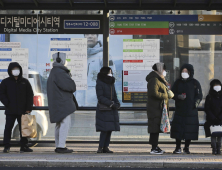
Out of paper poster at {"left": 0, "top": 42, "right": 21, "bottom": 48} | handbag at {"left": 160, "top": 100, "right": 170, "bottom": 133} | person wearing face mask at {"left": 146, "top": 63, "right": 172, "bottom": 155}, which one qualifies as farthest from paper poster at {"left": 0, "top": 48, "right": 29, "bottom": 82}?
handbag at {"left": 160, "top": 100, "right": 170, "bottom": 133}

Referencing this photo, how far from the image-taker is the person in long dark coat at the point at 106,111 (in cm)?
773

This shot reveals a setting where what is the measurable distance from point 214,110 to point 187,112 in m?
0.54

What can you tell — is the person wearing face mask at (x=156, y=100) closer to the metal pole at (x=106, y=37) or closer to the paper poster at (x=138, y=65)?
the paper poster at (x=138, y=65)

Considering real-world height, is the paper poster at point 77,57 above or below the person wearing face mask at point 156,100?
above

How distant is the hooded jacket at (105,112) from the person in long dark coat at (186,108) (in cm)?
117

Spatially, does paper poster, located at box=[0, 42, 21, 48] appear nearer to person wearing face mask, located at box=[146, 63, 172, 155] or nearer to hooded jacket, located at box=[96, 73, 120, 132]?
hooded jacket, located at box=[96, 73, 120, 132]

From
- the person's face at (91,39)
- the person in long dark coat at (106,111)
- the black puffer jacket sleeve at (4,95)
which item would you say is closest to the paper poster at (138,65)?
the person's face at (91,39)

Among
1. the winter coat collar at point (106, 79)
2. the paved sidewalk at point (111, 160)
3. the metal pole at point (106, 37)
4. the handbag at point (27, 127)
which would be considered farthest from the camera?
the metal pole at point (106, 37)

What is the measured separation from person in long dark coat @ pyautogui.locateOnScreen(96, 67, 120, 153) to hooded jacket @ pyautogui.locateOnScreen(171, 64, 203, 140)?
3.77 feet

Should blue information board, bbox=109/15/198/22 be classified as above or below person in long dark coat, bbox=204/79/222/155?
above

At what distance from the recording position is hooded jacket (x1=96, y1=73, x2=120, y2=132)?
25.3 feet

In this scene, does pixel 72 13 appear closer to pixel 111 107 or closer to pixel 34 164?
pixel 111 107

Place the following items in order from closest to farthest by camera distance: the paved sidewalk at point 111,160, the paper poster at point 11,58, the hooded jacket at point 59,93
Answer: the paved sidewalk at point 111,160
the hooded jacket at point 59,93
the paper poster at point 11,58

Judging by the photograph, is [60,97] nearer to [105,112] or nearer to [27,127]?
[105,112]
